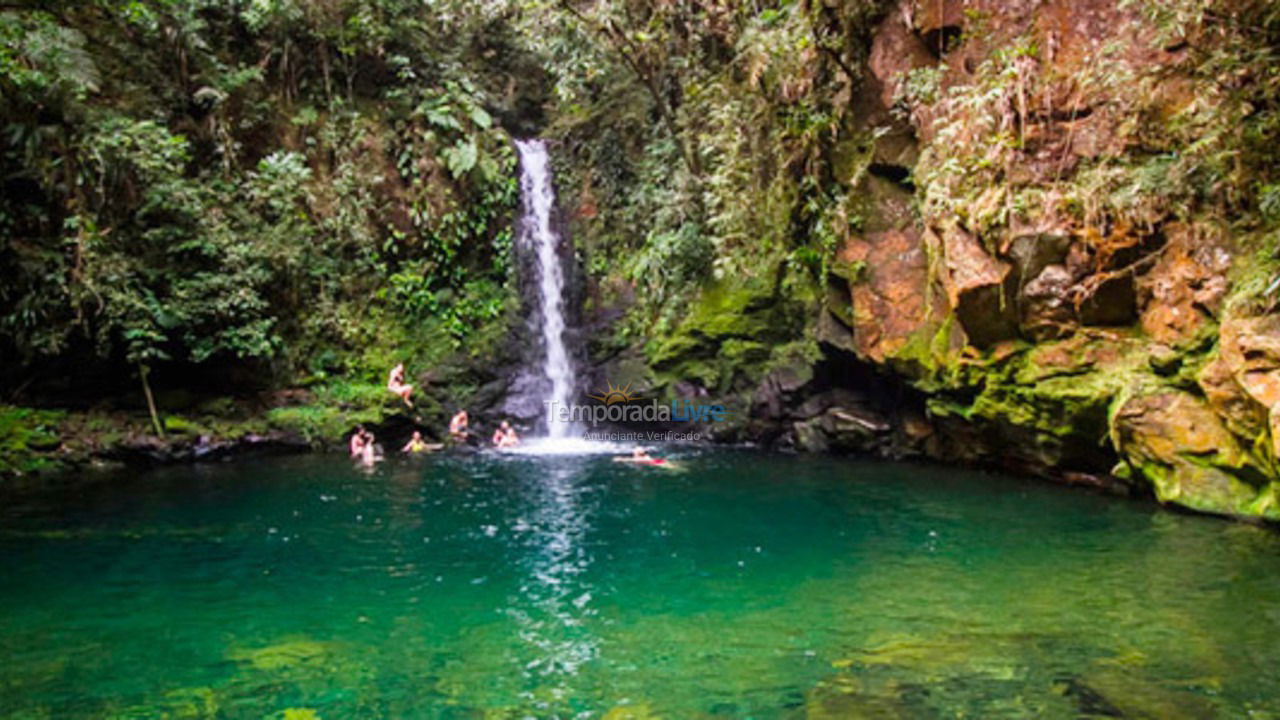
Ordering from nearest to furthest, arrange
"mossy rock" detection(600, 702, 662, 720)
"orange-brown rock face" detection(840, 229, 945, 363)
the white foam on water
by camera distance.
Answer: "mossy rock" detection(600, 702, 662, 720), "orange-brown rock face" detection(840, 229, 945, 363), the white foam on water

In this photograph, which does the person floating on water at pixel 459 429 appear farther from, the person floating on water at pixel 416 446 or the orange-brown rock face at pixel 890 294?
the orange-brown rock face at pixel 890 294

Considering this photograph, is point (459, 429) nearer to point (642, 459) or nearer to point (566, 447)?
point (566, 447)

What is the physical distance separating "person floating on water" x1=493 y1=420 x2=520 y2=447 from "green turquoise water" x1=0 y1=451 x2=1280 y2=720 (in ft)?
17.5

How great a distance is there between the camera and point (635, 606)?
21.9 feet

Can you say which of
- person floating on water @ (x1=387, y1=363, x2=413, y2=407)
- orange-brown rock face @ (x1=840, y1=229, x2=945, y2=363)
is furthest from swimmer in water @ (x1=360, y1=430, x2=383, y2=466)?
orange-brown rock face @ (x1=840, y1=229, x2=945, y2=363)

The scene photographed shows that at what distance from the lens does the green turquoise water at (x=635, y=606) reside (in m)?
4.85

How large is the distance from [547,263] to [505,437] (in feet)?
17.6

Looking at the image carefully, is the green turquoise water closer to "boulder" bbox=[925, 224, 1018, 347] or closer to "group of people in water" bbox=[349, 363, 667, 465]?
"boulder" bbox=[925, 224, 1018, 347]

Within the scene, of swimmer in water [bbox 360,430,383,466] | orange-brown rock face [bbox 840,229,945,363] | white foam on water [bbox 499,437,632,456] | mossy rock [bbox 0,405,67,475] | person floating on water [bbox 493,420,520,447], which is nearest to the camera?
orange-brown rock face [bbox 840,229,945,363]

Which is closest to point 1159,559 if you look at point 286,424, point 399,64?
point 286,424

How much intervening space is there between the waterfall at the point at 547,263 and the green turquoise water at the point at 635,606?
741 cm

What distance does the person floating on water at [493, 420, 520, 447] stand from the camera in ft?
55.1

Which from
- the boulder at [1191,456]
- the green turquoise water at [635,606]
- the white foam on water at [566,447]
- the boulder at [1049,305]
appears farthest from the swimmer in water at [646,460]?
the boulder at [1191,456]

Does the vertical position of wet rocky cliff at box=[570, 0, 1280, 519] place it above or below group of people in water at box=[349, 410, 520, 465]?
above
